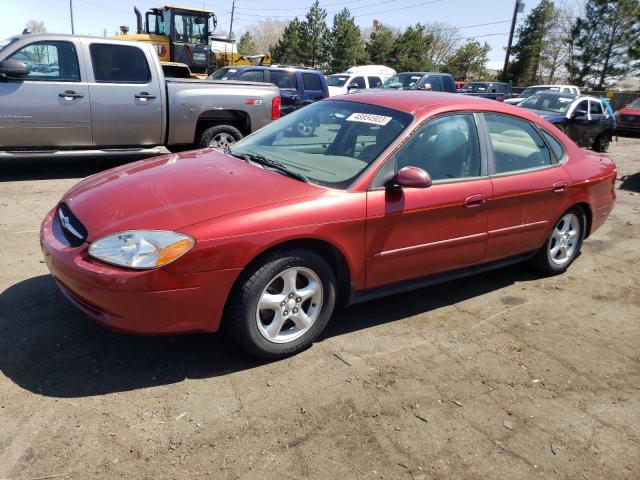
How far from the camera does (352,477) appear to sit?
2398 mm

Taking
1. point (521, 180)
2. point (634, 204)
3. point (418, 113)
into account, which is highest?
point (418, 113)

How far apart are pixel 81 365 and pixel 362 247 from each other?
1.80 metres

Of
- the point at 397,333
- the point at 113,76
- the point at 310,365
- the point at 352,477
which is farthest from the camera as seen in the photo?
the point at 113,76

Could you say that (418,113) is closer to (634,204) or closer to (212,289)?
(212,289)

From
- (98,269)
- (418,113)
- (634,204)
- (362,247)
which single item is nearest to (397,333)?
(362,247)

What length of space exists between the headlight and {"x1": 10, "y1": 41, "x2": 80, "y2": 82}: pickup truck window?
5.52 m

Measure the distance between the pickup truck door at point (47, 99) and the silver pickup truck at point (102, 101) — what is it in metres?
0.01

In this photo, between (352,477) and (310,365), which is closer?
(352,477)

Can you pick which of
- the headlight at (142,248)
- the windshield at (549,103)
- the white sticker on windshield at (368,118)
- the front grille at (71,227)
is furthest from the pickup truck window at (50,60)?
the windshield at (549,103)

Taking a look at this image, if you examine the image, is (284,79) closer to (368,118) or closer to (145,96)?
(145,96)

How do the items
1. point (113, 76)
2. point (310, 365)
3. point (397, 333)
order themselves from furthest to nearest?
point (113, 76) → point (397, 333) → point (310, 365)

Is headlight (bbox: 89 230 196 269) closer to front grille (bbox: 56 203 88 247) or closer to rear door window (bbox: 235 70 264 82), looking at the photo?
front grille (bbox: 56 203 88 247)

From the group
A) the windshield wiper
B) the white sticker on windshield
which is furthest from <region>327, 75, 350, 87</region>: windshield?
the windshield wiper

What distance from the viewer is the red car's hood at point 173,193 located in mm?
2910
